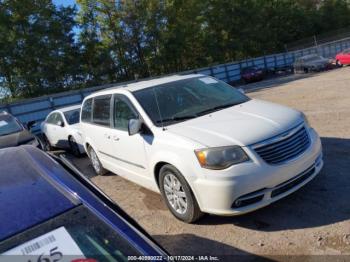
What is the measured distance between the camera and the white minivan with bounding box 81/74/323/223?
12.4 feet

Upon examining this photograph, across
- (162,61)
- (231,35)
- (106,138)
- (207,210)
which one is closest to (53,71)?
(162,61)

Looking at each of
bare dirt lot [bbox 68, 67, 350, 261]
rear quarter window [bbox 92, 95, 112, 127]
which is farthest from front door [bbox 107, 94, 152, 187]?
bare dirt lot [bbox 68, 67, 350, 261]

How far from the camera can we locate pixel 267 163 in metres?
3.82

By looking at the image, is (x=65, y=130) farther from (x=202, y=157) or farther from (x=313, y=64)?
(x=313, y=64)

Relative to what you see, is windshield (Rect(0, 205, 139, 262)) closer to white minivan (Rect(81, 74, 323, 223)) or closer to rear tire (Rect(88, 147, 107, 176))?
white minivan (Rect(81, 74, 323, 223))

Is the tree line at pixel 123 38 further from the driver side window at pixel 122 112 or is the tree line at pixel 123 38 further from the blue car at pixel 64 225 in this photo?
the blue car at pixel 64 225

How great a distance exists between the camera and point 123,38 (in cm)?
3756

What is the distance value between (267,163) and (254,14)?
159ft

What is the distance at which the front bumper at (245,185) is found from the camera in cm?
372

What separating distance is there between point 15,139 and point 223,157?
580cm

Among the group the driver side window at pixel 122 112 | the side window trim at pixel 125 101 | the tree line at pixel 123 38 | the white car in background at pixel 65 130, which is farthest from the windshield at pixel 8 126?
the tree line at pixel 123 38

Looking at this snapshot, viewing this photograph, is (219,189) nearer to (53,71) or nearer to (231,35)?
(53,71)

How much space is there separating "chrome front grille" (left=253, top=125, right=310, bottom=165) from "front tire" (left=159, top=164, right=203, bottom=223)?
36.0 inches

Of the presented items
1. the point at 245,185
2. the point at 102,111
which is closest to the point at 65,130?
the point at 102,111
